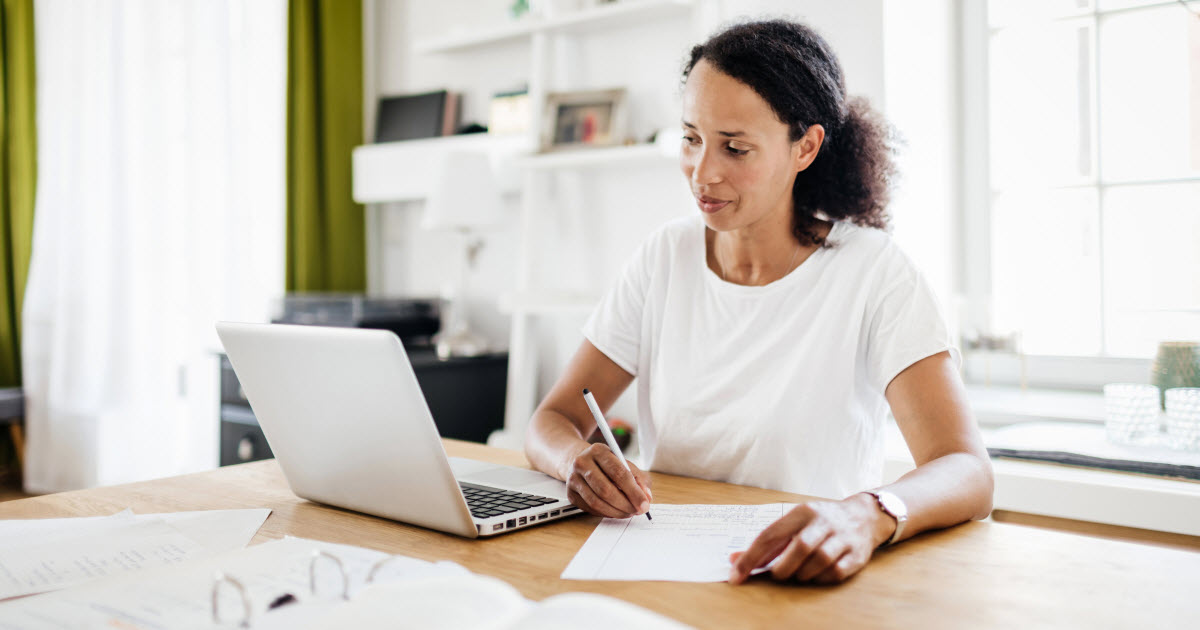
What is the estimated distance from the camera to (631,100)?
2.66m

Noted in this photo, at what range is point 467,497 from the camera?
1.05 meters

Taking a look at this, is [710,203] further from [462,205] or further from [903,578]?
[462,205]

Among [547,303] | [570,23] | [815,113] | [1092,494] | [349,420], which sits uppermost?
[570,23]

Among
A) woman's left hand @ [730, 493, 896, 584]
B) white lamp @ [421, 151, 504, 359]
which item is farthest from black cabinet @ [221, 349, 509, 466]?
woman's left hand @ [730, 493, 896, 584]

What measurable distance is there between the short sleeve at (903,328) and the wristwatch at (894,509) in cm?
36

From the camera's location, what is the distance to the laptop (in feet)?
2.86

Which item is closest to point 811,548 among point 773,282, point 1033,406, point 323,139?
A: point 773,282

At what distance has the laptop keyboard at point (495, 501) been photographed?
985mm

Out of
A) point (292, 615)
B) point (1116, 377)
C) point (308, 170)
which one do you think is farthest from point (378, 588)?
point (308, 170)

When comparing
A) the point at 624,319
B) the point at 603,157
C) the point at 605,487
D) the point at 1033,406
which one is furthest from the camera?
the point at 603,157

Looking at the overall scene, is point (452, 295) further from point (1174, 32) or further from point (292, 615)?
point (292, 615)

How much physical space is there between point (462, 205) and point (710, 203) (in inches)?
57.8

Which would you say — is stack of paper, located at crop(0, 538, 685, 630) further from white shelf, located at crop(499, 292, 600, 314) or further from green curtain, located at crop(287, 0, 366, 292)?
green curtain, located at crop(287, 0, 366, 292)

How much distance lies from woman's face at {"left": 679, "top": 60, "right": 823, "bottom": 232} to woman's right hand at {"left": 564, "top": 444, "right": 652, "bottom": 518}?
1.63 ft
